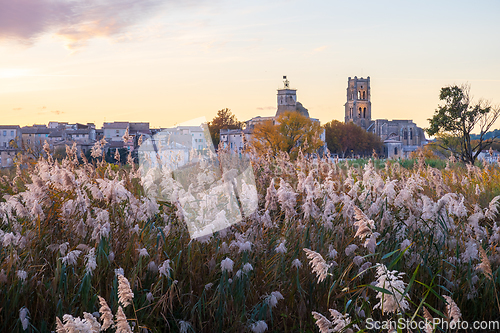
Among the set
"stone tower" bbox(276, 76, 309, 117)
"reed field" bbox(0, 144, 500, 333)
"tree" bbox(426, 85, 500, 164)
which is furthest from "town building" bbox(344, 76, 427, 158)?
"reed field" bbox(0, 144, 500, 333)

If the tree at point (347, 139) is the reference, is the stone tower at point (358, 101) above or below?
Answer: above

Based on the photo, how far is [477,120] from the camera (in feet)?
92.5

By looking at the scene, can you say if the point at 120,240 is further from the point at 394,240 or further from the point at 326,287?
the point at 394,240

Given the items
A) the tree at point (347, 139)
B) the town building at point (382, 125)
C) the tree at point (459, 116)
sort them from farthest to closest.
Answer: the town building at point (382, 125) < the tree at point (347, 139) < the tree at point (459, 116)

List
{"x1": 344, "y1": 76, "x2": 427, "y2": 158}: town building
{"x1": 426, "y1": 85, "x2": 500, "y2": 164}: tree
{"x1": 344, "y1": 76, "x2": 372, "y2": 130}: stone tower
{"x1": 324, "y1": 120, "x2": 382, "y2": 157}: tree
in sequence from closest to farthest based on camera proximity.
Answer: {"x1": 426, "y1": 85, "x2": 500, "y2": 164}: tree, {"x1": 324, "y1": 120, "x2": 382, "y2": 157}: tree, {"x1": 344, "y1": 76, "x2": 427, "y2": 158}: town building, {"x1": 344, "y1": 76, "x2": 372, "y2": 130}: stone tower

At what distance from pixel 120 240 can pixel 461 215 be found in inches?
141

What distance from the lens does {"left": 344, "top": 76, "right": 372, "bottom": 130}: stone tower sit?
153500mm

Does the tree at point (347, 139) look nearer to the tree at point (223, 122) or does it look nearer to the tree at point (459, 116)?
the tree at point (223, 122)

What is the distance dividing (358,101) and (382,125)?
19492mm

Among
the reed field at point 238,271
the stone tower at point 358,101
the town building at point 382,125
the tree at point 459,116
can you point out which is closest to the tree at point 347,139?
the town building at point 382,125

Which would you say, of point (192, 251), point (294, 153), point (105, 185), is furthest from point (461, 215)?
point (294, 153)

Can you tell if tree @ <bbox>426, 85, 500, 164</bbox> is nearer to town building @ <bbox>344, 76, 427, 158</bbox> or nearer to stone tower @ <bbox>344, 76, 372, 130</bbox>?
town building @ <bbox>344, 76, 427, 158</bbox>

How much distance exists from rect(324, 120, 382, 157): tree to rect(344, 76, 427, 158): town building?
1076 cm

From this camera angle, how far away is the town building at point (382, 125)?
130 m
